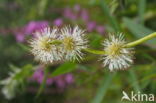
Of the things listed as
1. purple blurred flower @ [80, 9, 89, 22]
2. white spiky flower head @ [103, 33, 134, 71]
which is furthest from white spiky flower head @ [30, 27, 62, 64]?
purple blurred flower @ [80, 9, 89, 22]

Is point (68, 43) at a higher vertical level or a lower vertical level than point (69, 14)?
lower

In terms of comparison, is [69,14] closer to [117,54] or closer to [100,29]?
[100,29]

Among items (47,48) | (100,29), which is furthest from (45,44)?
(100,29)

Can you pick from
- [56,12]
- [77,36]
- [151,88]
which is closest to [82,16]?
[56,12]

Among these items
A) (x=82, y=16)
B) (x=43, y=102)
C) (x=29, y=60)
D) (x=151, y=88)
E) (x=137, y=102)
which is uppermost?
(x=82, y=16)

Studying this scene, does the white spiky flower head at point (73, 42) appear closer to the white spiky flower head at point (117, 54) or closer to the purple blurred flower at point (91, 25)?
the white spiky flower head at point (117, 54)

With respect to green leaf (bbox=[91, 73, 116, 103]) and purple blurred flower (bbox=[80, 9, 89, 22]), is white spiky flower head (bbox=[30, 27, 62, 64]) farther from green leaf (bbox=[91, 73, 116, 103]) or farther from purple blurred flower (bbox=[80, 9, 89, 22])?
purple blurred flower (bbox=[80, 9, 89, 22])

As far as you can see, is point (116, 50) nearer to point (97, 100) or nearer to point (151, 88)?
point (97, 100)
